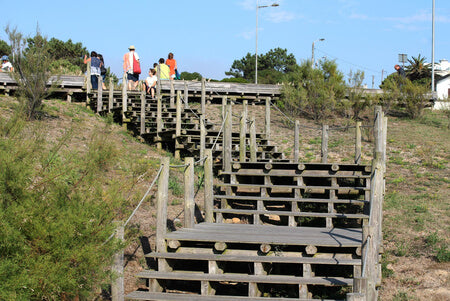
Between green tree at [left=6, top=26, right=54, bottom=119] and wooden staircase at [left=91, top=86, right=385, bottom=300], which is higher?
green tree at [left=6, top=26, right=54, bottom=119]

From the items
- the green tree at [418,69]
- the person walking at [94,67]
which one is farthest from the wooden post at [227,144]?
the green tree at [418,69]

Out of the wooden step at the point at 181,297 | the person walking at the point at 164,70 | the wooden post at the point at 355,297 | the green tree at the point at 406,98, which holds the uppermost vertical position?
the person walking at the point at 164,70

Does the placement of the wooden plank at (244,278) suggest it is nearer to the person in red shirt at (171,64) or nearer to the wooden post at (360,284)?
the wooden post at (360,284)

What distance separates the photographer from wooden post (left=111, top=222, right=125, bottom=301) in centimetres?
582

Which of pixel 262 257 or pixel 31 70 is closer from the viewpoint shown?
pixel 262 257

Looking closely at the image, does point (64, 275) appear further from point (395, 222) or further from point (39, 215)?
point (395, 222)

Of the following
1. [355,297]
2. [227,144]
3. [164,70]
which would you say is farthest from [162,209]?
[164,70]

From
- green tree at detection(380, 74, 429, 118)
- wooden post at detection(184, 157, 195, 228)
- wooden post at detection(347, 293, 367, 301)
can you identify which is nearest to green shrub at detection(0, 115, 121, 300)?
wooden post at detection(347, 293, 367, 301)

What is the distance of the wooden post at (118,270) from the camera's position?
5820 mm

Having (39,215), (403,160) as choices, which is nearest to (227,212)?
(39,215)

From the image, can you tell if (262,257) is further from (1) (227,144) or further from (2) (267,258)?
(1) (227,144)

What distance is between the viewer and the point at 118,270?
595 centimetres

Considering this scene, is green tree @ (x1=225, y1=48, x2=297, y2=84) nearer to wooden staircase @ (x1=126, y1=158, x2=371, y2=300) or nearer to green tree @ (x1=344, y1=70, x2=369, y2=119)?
green tree @ (x1=344, y1=70, x2=369, y2=119)

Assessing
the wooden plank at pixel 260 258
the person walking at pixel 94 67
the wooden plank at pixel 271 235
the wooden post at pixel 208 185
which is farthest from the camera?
the person walking at pixel 94 67
